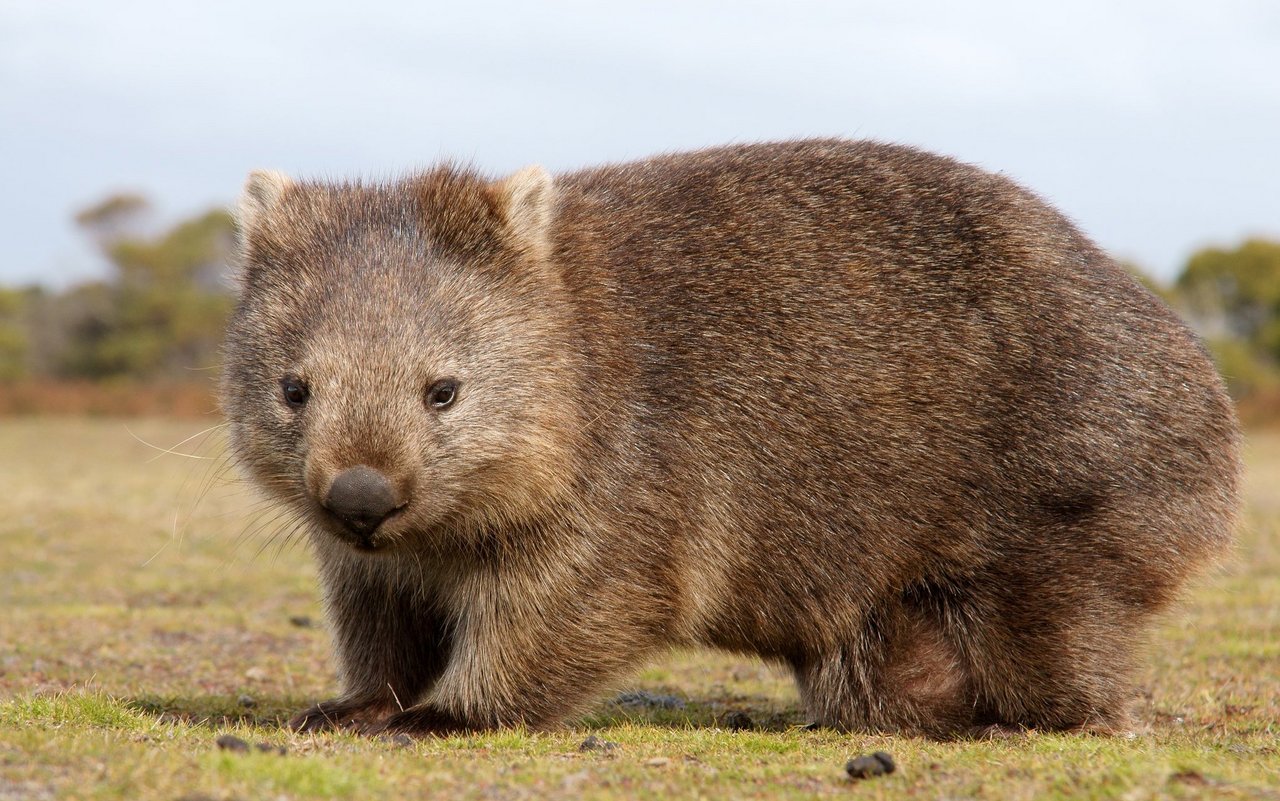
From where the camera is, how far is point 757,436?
5.93 meters

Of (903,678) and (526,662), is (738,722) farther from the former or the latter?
(526,662)

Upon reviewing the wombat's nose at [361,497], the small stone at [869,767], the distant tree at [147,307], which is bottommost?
the distant tree at [147,307]

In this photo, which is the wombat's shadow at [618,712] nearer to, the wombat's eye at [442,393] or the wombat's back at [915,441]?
the wombat's back at [915,441]

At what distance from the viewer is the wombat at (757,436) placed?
552 cm

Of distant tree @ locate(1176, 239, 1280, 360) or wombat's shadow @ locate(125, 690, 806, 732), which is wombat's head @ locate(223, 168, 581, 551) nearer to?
wombat's shadow @ locate(125, 690, 806, 732)

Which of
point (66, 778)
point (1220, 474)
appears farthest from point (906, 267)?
point (66, 778)

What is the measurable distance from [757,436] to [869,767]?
174 centimetres

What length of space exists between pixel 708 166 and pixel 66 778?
3719 millimetres

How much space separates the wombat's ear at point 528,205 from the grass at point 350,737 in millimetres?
1623

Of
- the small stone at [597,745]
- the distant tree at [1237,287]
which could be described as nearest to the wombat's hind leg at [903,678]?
the small stone at [597,745]

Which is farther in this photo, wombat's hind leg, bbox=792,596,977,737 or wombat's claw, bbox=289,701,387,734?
wombat's hind leg, bbox=792,596,977,737

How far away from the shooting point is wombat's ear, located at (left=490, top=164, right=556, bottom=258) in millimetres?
5641

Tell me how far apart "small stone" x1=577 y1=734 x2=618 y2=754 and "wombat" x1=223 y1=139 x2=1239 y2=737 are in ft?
1.15

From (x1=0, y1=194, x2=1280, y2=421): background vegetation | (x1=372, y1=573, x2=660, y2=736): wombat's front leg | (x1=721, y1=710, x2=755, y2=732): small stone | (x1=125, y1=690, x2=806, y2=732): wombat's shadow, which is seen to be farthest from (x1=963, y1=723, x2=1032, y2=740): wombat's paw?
(x1=0, y1=194, x2=1280, y2=421): background vegetation
